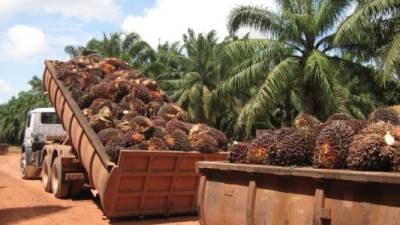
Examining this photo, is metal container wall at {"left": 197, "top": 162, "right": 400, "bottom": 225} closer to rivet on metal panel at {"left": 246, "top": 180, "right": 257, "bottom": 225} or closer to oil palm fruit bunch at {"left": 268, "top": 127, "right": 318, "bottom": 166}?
rivet on metal panel at {"left": 246, "top": 180, "right": 257, "bottom": 225}

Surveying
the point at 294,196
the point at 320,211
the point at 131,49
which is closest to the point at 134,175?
the point at 294,196

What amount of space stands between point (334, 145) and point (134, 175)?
17.1 feet

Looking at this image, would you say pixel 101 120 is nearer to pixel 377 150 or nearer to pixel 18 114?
pixel 377 150

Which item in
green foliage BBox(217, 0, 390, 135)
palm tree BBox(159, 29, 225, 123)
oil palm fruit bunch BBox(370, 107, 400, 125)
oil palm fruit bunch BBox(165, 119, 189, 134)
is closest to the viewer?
oil palm fruit bunch BBox(370, 107, 400, 125)

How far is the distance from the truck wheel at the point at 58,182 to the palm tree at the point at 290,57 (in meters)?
8.07

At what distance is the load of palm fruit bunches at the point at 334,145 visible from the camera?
162 inches

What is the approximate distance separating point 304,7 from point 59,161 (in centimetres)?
1137

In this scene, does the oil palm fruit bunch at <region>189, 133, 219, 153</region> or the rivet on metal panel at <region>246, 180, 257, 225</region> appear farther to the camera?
the oil palm fruit bunch at <region>189, 133, 219, 153</region>

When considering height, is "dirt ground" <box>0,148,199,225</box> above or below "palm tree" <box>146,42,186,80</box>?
below

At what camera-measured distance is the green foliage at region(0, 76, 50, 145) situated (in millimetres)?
57250

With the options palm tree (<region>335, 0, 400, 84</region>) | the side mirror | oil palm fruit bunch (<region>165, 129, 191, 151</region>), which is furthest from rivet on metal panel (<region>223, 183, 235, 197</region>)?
the side mirror

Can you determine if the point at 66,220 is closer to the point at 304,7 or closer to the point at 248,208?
the point at 248,208

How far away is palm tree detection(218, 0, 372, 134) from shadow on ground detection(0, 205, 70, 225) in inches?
361

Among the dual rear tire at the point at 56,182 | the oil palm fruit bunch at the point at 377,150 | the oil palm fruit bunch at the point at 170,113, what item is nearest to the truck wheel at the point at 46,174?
the dual rear tire at the point at 56,182
